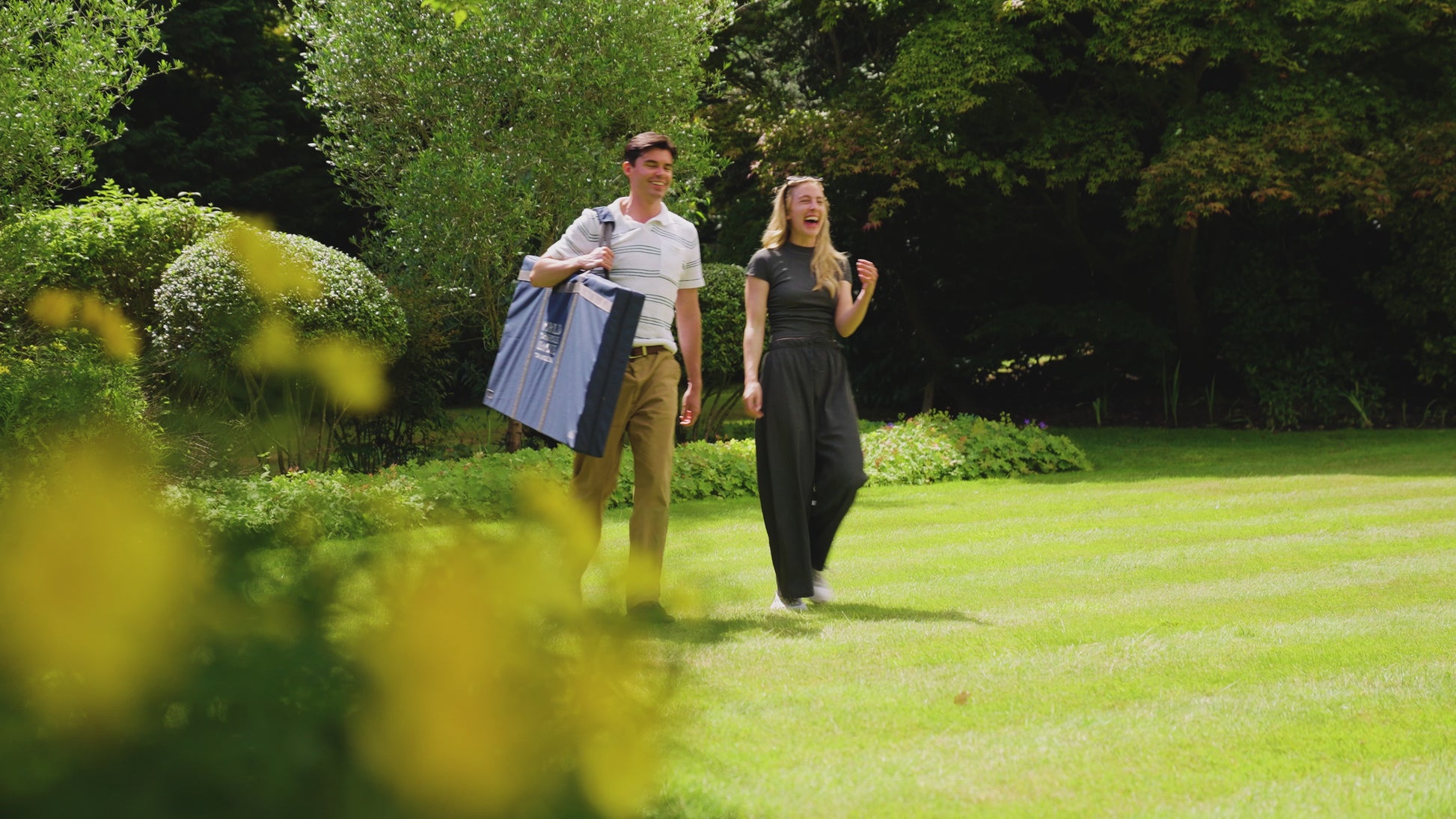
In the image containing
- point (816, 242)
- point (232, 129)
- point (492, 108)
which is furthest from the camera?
point (232, 129)

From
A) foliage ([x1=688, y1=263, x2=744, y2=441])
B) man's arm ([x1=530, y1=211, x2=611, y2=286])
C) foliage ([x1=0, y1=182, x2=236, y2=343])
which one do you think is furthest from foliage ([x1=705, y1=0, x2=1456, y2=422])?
man's arm ([x1=530, y1=211, x2=611, y2=286])

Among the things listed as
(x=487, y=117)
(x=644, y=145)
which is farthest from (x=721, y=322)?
(x=644, y=145)

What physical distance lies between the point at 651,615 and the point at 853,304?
5.07m

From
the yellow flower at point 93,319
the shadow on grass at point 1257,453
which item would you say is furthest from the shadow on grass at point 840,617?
the shadow on grass at point 1257,453

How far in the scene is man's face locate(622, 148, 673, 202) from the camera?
518 cm

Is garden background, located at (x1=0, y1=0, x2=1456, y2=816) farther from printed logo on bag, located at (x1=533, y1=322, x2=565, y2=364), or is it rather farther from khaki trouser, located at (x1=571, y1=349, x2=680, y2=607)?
printed logo on bag, located at (x1=533, y1=322, x2=565, y2=364)

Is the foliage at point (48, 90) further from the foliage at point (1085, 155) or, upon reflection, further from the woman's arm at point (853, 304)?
the foliage at point (1085, 155)

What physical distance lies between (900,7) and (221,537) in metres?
16.9

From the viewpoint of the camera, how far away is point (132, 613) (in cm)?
87

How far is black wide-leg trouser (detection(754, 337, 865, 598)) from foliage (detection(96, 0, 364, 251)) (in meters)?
15.9

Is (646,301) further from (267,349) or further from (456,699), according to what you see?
(456,699)

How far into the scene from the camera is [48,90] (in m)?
9.25

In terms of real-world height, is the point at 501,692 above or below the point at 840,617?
above

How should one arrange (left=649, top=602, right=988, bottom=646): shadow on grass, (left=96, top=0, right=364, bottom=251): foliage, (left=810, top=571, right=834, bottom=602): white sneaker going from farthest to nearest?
(left=96, top=0, right=364, bottom=251): foliage, (left=810, top=571, right=834, bottom=602): white sneaker, (left=649, top=602, right=988, bottom=646): shadow on grass
